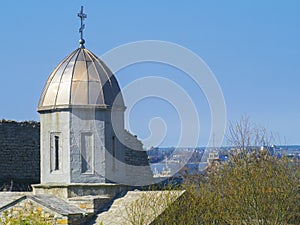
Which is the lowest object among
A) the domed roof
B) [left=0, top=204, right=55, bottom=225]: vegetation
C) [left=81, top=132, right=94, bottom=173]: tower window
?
[left=0, top=204, right=55, bottom=225]: vegetation

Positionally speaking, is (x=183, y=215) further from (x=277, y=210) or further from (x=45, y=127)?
(x=45, y=127)

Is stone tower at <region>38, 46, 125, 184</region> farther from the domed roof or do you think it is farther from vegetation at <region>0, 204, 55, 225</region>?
vegetation at <region>0, 204, 55, 225</region>

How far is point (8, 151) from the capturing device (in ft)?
88.4

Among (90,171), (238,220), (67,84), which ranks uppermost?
(67,84)

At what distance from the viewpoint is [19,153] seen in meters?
27.2

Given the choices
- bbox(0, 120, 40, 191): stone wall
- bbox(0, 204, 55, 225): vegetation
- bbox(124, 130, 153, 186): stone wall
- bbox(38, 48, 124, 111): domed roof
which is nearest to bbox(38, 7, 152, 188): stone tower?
bbox(38, 48, 124, 111): domed roof

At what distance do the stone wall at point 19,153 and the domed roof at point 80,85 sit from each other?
8354 mm

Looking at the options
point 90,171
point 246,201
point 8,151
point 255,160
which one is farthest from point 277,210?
point 8,151

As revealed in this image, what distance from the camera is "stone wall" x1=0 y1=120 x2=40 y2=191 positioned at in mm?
26812

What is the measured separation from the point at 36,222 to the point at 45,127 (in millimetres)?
3242

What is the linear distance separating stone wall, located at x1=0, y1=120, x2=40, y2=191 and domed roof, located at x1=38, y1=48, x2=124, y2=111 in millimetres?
8354

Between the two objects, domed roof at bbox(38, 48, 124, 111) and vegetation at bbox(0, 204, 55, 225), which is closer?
vegetation at bbox(0, 204, 55, 225)

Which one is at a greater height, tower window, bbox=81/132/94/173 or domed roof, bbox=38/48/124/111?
domed roof, bbox=38/48/124/111

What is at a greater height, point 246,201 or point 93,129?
point 93,129
